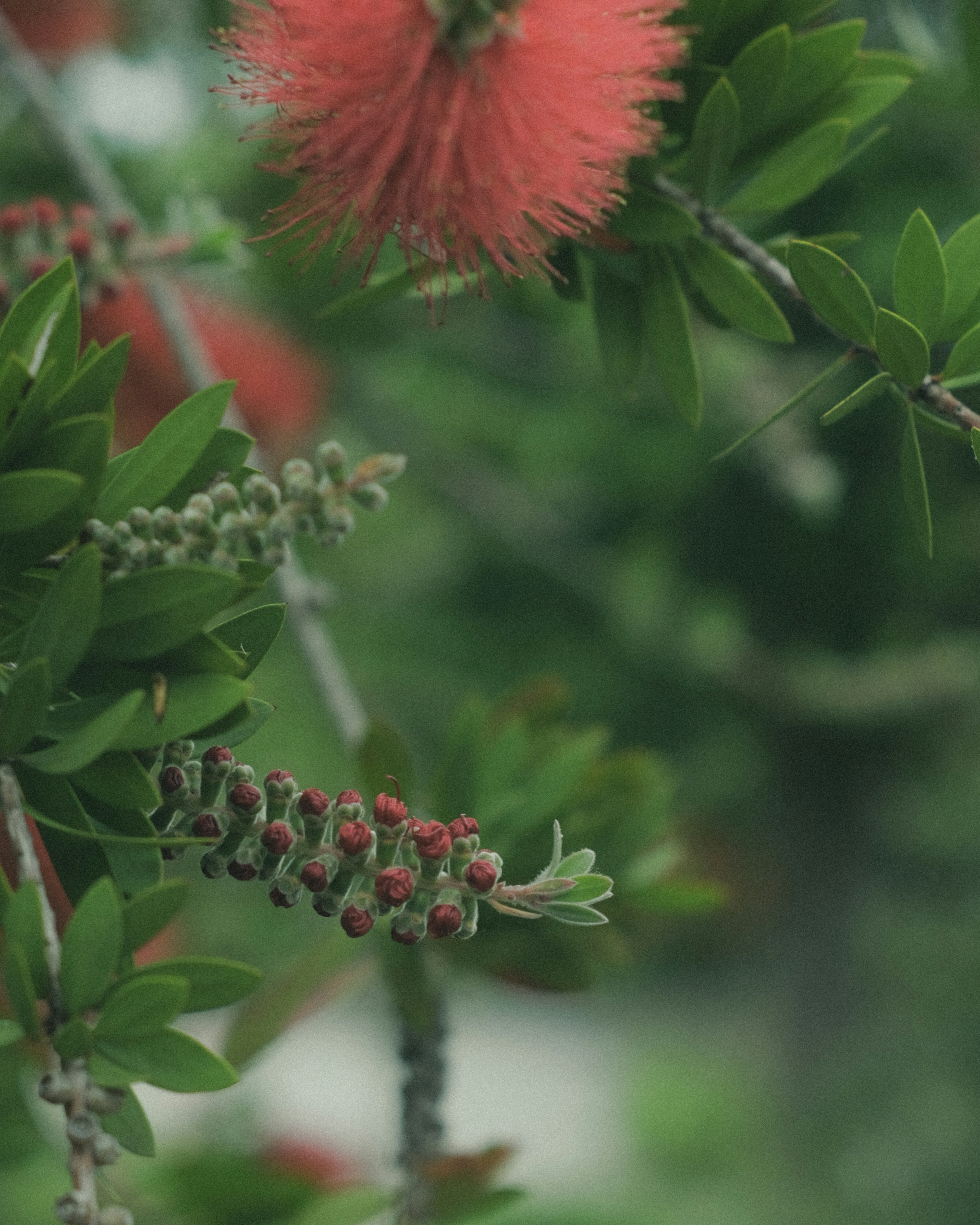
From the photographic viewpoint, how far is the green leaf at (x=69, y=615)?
0.76 feet

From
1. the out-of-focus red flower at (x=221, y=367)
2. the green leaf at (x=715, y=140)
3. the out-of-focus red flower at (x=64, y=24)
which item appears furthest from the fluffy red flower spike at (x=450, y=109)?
the out-of-focus red flower at (x=64, y=24)

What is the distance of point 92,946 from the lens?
0.22 metres

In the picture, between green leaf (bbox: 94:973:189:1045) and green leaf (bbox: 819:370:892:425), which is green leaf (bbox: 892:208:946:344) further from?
green leaf (bbox: 94:973:189:1045)

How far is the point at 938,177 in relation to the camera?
0.84 metres

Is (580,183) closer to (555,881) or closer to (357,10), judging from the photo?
(357,10)

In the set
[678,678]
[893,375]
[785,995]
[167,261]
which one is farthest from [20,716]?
[785,995]

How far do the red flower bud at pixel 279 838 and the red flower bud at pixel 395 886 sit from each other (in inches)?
0.9

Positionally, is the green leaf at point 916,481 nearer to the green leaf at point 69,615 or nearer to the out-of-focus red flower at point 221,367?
the green leaf at point 69,615

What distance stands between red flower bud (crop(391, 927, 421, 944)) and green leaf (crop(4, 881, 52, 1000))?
7 centimetres

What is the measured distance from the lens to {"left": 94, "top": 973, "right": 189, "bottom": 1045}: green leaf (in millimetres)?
221

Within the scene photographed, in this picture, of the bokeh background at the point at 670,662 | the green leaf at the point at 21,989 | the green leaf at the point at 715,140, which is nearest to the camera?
the green leaf at the point at 21,989

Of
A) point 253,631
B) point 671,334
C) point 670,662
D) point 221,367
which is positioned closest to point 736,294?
point 671,334

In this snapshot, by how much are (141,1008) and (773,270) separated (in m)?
0.26

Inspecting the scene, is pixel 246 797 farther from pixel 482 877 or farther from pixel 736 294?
pixel 736 294
